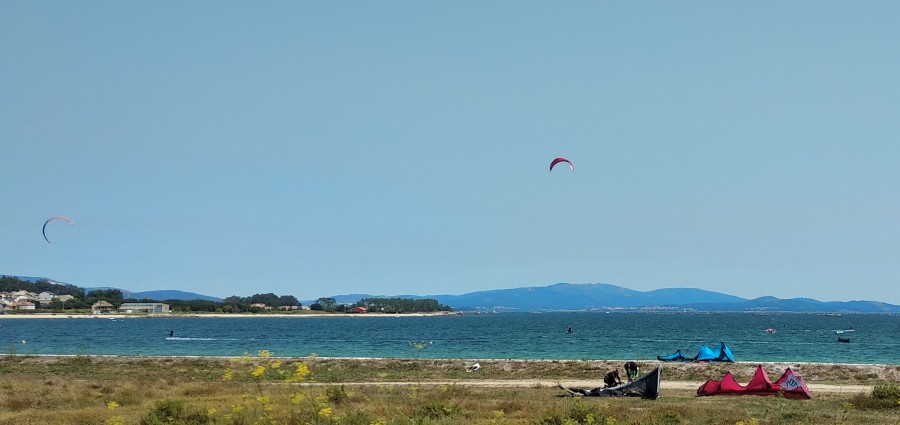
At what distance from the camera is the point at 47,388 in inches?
1177

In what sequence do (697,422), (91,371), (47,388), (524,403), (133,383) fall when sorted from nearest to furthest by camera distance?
(697,422) < (524,403) < (47,388) < (133,383) < (91,371)

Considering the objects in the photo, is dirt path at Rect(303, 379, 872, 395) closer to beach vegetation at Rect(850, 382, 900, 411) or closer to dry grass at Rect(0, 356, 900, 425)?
dry grass at Rect(0, 356, 900, 425)

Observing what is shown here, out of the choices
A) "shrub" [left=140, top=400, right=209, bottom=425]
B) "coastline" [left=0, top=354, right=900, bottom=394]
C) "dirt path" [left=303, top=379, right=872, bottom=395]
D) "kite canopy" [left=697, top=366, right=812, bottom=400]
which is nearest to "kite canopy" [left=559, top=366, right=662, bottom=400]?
"kite canopy" [left=697, top=366, right=812, bottom=400]

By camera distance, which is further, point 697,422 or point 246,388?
point 246,388

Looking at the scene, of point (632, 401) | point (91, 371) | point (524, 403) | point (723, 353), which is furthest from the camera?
point (723, 353)

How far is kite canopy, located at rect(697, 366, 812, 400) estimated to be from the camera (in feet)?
94.5

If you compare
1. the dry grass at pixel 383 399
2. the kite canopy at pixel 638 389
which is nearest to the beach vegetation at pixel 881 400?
the dry grass at pixel 383 399

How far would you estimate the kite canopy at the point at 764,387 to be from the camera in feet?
94.5

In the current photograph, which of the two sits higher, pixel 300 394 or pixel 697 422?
pixel 300 394

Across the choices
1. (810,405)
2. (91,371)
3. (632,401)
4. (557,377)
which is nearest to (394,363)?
(557,377)

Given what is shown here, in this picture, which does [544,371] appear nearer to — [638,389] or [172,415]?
[638,389]

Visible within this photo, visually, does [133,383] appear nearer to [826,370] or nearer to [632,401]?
[632,401]

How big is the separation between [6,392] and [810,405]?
87.7 ft

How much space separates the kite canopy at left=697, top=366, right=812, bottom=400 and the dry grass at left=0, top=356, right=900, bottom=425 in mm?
685
